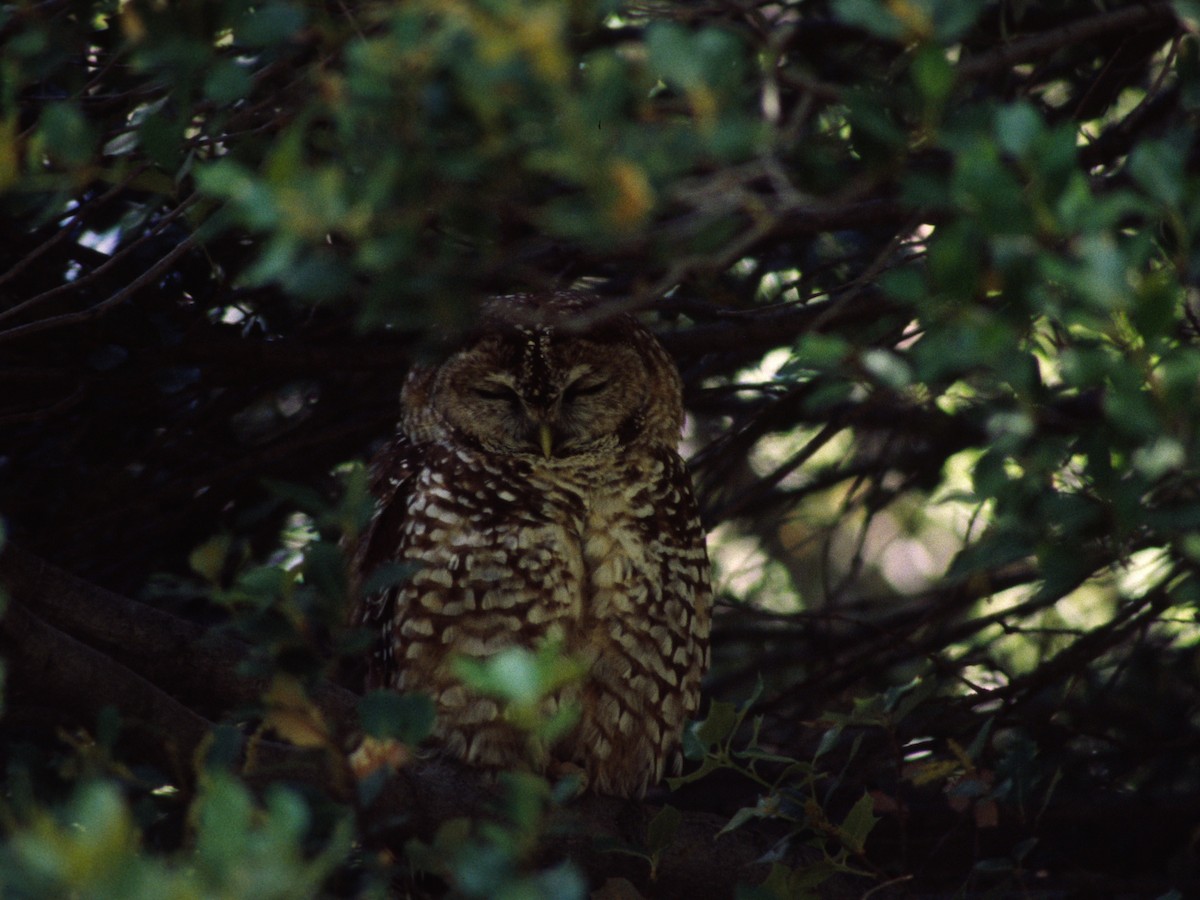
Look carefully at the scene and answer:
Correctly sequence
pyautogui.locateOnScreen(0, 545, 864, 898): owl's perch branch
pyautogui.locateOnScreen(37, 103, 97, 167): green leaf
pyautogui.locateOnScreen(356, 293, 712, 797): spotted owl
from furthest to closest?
pyautogui.locateOnScreen(356, 293, 712, 797): spotted owl < pyautogui.locateOnScreen(0, 545, 864, 898): owl's perch branch < pyautogui.locateOnScreen(37, 103, 97, 167): green leaf

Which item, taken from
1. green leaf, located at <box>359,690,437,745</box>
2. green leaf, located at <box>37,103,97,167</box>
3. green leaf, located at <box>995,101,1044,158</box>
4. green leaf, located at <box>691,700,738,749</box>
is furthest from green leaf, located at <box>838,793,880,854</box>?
green leaf, located at <box>37,103,97,167</box>

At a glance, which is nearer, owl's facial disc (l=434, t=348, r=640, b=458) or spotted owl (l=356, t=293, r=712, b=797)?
spotted owl (l=356, t=293, r=712, b=797)

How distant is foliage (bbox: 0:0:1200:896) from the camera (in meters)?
1.39

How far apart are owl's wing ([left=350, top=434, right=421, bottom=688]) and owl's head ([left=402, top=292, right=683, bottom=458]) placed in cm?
12

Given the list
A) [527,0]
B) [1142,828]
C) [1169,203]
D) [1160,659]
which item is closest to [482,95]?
[527,0]

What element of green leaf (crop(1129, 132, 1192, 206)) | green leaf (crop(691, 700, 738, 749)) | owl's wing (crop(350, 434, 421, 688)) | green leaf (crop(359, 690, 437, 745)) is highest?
green leaf (crop(1129, 132, 1192, 206))

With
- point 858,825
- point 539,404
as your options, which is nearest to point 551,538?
point 539,404

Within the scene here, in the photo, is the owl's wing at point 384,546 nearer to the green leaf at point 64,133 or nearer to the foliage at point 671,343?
the foliage at point 671,343

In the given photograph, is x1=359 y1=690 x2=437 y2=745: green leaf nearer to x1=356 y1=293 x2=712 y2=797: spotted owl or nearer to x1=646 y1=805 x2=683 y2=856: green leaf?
x1=646 y1=805 x2=683 y2=856: green leaf

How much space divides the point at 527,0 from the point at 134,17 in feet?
1.83

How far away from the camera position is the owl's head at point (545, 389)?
3.20 m

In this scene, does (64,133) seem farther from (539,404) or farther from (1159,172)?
(539,404)

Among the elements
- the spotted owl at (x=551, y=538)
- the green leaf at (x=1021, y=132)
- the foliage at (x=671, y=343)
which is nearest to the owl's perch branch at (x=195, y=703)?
the foliage at (x=671, y=343)

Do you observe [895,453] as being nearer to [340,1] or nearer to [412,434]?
[412,434]
